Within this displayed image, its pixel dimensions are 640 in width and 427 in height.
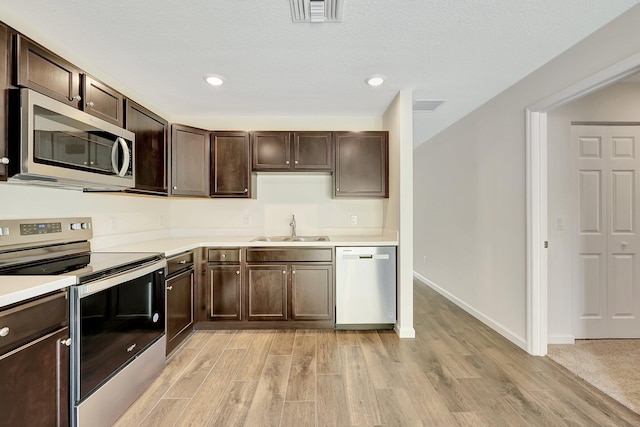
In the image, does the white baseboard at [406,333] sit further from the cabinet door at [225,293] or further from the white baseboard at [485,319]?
the cabinet door at [225,293]

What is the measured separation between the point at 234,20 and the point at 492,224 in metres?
2.99

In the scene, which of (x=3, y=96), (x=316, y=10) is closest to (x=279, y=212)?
(x=316, y=10)

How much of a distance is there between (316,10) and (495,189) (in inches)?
96.8

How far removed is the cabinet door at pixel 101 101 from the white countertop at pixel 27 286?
118 centimetres

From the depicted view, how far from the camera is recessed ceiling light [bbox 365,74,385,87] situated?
8.37 ft

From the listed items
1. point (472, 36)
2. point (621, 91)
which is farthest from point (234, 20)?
point (621, 91)

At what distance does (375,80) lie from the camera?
261cm

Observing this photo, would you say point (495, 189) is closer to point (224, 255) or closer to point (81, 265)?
point (224, 255)

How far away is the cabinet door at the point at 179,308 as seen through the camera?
2480 millimetres

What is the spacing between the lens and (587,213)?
2818mm

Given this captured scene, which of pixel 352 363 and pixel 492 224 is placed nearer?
pixel 352 363

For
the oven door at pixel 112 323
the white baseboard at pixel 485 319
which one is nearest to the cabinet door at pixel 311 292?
the oven door at pixel 112 323

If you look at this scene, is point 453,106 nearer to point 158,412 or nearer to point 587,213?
point 587,213

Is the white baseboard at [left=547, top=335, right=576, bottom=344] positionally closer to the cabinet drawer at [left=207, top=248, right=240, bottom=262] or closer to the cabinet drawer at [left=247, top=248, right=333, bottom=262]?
the cabinet drawer at [left=247, top=248, right=333, bottom=262]
